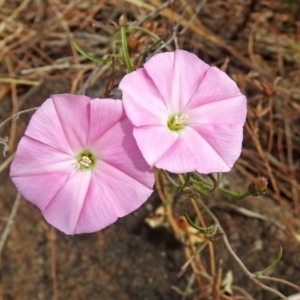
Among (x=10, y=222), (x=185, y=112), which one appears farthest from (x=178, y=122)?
(x=10, y=222)

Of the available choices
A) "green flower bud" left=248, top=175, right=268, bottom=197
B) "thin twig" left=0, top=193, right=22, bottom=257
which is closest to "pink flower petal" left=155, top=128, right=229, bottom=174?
"green flower bud" left=248, top=175, right=268, bottom=197

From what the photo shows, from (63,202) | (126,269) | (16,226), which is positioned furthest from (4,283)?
(63,202)

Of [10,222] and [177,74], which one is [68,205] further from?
[10,222]

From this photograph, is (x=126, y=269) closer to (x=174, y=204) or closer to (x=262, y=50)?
(x=174, y=204)

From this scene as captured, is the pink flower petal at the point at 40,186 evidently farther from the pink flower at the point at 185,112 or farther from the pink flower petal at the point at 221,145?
the pink flower petal at the point at 221,145

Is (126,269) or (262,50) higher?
(262,50)

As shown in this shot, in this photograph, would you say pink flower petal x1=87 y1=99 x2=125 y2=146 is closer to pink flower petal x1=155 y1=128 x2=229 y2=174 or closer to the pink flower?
the pink flower

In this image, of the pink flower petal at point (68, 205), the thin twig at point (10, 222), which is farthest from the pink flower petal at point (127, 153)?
the thin twig at point (10, 222)
